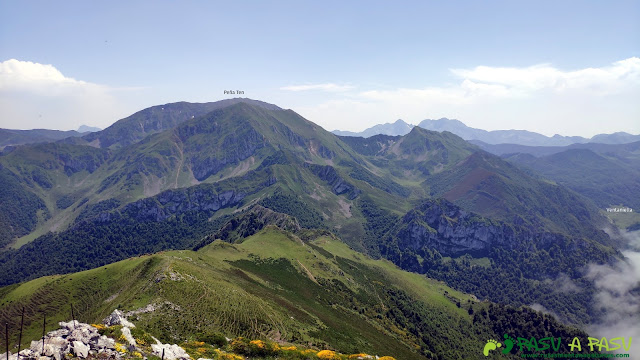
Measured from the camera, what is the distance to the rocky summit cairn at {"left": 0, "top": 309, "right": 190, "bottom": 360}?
5150 cm

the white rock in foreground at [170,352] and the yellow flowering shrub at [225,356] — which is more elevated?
the white rock in foreground at [170,352]

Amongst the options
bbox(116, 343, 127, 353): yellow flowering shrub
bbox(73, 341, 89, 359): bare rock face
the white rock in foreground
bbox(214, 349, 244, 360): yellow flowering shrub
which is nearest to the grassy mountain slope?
bbox(214, 349, 244, 360): yellow flowering shrub

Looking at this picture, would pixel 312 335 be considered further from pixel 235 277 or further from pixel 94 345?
pixel 94 345

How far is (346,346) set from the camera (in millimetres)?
131500

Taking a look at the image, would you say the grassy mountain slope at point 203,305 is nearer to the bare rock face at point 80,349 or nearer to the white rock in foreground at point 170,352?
the white rock in foreground at point 170,352

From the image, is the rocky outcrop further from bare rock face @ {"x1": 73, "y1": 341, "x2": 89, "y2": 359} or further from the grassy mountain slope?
the grassy mountain slope

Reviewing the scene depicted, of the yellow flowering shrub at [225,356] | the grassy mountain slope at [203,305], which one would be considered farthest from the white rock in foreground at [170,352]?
the grassy mountain slope at [203,305]

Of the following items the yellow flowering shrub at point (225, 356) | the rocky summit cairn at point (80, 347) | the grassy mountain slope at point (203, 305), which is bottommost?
the grassy mountain slope at point (203, 305)

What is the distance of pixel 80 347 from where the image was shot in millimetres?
54406

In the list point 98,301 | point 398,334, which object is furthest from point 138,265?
point 398,334

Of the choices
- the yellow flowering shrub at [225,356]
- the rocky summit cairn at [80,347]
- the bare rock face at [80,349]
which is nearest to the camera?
the rocky summit cairn at [80,347]

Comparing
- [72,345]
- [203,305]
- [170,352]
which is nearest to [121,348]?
[72,345]

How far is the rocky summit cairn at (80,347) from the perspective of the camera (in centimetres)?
5150

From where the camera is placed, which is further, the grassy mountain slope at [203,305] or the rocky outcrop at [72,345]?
the grassy mountain slope at [203,305]
